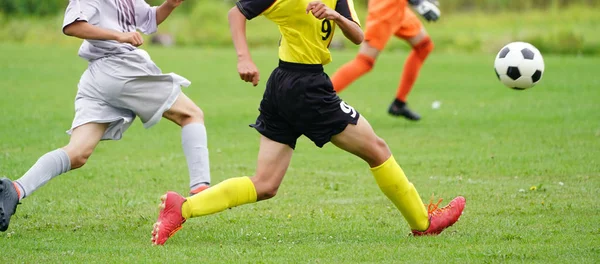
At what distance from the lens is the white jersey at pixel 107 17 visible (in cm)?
588

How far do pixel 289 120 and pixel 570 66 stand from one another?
1703 cm

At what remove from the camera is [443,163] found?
907 centimetres

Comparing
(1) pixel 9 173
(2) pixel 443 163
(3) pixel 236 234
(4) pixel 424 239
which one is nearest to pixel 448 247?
(4) pixel 424 239

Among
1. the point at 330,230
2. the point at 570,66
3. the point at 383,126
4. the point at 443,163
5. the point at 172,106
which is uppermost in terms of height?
the point at 172,106

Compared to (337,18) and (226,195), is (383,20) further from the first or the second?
(337,18)

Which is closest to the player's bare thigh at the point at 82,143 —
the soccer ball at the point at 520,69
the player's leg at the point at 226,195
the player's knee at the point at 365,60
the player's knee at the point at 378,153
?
the player's leg at the point at 226,195

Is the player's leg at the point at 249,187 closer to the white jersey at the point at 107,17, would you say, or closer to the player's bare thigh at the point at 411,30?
the white jersey at the point at 107,17

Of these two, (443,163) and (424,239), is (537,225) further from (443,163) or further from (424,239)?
(443,163)

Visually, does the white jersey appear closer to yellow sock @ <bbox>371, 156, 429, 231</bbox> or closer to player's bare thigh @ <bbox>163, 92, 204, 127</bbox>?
player's bare thigh @ <bbox>163, 92, 204, 127</bbox>

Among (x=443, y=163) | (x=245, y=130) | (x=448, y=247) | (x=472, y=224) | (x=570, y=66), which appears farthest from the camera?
(x=570, y=66)

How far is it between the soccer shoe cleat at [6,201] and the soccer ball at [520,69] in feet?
14.3

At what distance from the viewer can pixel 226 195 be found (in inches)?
219

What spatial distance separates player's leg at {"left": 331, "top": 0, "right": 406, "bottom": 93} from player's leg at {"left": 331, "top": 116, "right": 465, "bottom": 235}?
17.2 ft

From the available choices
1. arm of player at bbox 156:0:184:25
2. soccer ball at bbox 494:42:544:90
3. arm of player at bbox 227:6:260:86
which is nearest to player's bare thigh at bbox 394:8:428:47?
soccer ball at bbox 494:42:544:90
